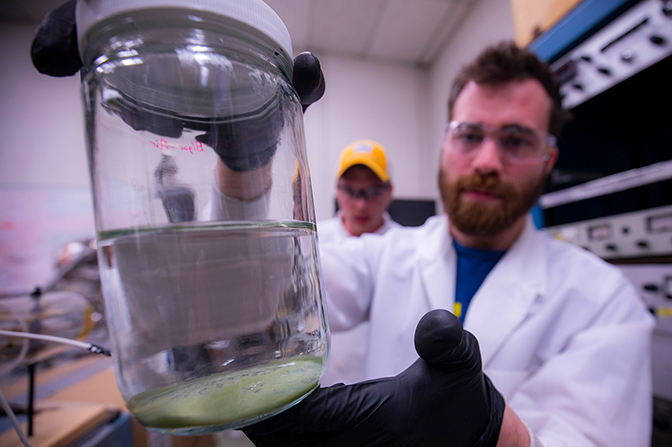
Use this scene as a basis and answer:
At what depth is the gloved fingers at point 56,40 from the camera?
1.10 ft

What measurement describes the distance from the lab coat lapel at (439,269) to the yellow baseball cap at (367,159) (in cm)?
58

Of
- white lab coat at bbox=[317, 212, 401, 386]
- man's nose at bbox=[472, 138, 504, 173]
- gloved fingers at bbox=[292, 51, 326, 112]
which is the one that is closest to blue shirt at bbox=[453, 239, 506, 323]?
man's nose at bbox=[472, 138, 504, 173]

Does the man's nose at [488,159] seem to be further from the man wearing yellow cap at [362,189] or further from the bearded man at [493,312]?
the man wearing yellow cap at [362,189]

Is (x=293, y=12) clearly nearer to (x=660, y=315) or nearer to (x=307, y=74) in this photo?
(x=307, y=74)

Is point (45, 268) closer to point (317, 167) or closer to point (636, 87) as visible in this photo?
point (317, 167)

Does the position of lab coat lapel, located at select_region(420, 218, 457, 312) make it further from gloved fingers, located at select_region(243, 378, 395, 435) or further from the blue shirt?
gloved fingers, located at select_region(243, 378, 395, 435)

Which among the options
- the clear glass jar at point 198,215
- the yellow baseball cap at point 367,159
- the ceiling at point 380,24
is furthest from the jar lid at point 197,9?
the yellow baseball cap at point 367,159

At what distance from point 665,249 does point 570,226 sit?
265mm

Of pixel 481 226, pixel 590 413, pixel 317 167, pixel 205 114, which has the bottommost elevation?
pixel 590 413

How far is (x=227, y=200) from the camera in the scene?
32 centimetres

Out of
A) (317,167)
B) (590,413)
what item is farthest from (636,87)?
(317,167)

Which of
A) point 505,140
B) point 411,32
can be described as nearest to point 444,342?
point 505,140

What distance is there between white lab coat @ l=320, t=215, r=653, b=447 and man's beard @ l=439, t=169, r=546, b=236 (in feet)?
0.21

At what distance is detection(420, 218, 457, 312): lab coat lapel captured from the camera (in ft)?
2.06
